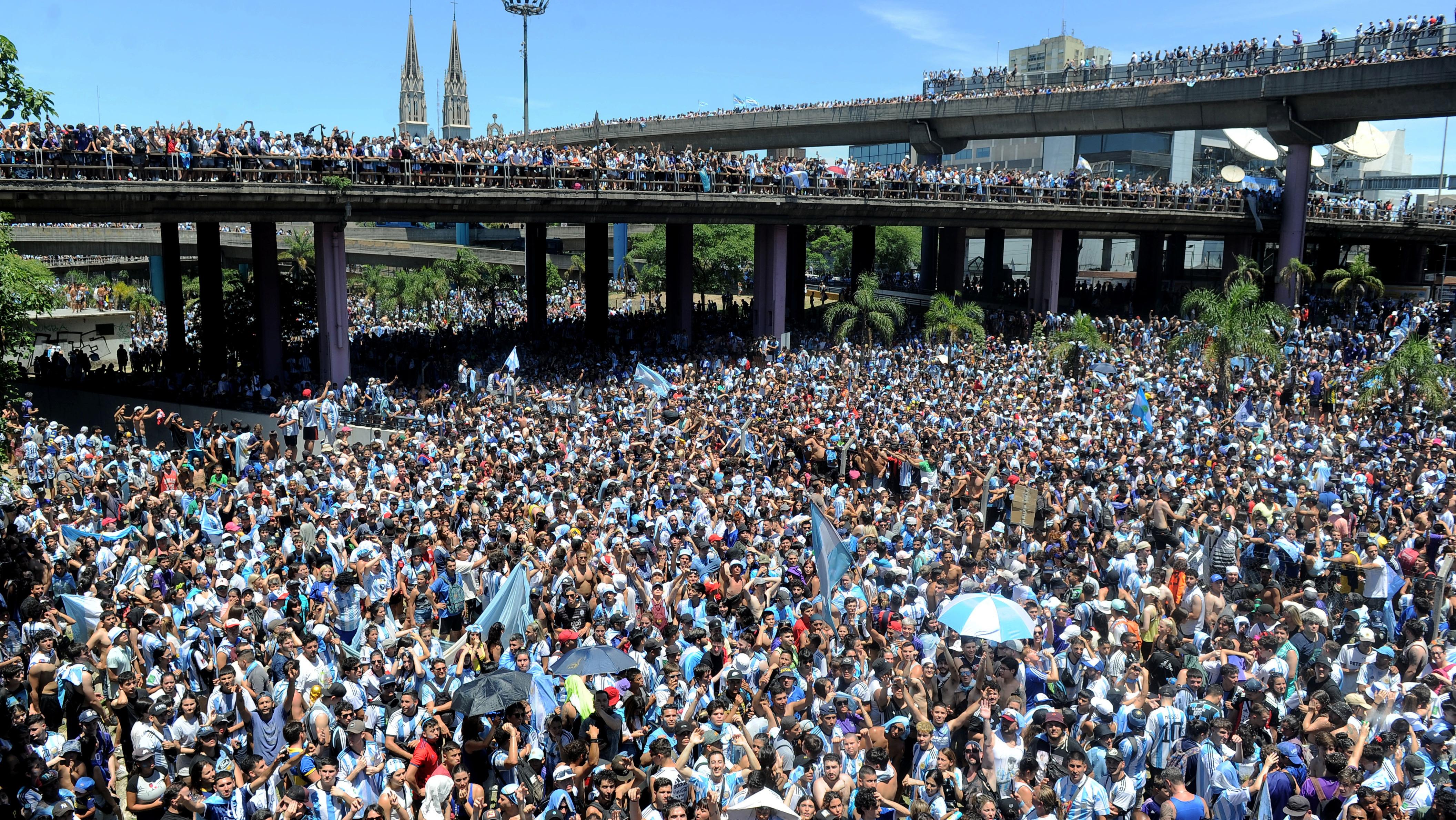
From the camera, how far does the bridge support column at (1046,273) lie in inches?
1656

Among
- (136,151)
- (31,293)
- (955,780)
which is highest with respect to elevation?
(136,151)

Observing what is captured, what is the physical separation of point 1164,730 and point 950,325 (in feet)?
85.2

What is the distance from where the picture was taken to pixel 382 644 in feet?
30.7

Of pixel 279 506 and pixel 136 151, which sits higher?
pixel 136 151

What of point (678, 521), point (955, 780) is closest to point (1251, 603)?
point (955, 780)

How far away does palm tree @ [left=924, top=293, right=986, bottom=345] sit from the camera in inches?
1298

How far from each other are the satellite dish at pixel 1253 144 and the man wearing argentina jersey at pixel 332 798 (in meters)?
54.0

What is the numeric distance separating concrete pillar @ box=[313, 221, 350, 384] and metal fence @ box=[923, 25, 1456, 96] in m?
31.3

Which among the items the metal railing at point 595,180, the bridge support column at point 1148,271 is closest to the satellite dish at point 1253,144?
the bridge support column at point 1148,271

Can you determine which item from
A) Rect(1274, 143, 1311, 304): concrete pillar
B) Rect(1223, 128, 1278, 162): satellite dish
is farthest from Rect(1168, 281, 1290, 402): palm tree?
Rect(1223, 128, 1278, 162): satellite dish

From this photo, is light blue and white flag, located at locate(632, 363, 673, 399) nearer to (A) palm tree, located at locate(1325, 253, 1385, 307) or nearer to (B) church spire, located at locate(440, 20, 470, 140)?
(A) palm tree, located at locate(1325, 253, 1385, 307)

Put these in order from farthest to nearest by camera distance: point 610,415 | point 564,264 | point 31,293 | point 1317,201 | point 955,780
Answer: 1. point 564,264
2. point 1317,201
3. point 610,415
4. point 31,293
5. point 955,780

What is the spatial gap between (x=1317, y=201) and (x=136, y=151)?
42.6 metres

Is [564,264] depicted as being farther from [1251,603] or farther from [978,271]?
[1251,603]
